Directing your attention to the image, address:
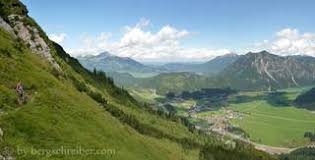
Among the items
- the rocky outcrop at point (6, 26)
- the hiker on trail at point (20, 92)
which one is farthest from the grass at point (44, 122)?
the rocky outcrop at point (6, 26)

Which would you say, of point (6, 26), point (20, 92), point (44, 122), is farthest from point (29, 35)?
point (44, 122)

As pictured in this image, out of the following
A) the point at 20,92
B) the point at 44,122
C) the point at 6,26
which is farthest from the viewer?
the point at 6,26

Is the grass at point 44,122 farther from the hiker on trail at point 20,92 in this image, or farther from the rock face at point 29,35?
the rock face at point 29,35

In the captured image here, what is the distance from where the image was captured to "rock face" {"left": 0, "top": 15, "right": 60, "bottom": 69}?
14500 cm

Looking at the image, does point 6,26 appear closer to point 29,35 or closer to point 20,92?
point 29,35

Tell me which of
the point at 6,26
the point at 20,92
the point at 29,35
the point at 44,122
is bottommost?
the point at 44,122

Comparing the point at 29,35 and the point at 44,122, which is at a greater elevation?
the point at 29,35

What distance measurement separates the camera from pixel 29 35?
489 ft

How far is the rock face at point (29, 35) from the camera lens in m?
145

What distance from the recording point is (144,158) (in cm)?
10312

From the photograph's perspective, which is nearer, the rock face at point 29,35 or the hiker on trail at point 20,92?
the hiker on trail at point 20,92

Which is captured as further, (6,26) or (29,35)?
(29,35)

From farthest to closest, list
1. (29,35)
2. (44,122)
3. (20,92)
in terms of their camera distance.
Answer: (29,35) → (20,92) → (44,122)

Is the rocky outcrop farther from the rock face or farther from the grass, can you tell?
the grass
